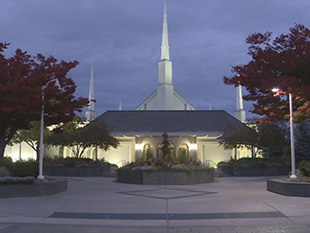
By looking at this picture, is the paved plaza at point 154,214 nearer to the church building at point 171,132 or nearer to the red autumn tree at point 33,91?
the red autumn tree at point 33,91

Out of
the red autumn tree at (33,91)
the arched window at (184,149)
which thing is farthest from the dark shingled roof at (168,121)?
the red autumn tree at (33,91)

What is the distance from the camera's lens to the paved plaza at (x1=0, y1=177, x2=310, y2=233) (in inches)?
340

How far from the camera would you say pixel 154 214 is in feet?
34.1

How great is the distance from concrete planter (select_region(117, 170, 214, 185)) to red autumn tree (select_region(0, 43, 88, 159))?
20.2 ft

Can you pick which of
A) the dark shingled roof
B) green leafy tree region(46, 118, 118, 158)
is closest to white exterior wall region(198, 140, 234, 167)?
the dark shingled roof

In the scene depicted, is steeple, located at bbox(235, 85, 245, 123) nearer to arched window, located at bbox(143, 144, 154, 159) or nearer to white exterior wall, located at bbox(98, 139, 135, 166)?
arched window, located at bbox(143, 144, 154, 159)

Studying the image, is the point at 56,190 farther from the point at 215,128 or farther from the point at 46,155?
the point at 46,155

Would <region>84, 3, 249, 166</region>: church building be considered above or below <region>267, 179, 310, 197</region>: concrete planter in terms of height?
above

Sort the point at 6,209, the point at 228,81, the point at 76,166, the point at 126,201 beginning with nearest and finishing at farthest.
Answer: the point at 6,209, the point at 126,201, the point at 228,81, the point at 76,166

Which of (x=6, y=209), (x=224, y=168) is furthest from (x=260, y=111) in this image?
(x=224, y=168)

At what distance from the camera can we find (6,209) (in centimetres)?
1102

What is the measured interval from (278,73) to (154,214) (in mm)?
8467

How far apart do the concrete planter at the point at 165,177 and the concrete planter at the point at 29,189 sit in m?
7.29

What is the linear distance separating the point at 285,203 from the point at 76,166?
64.3ft
